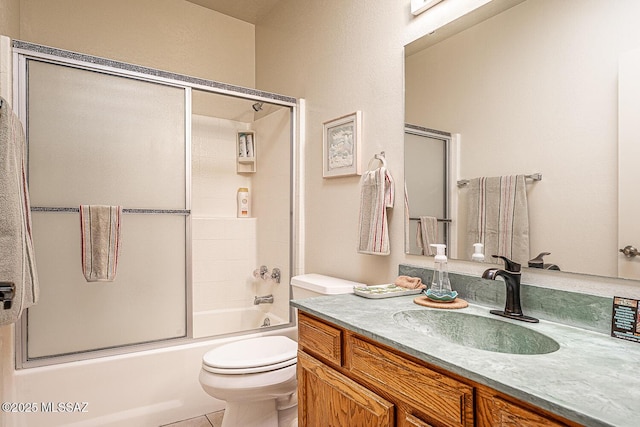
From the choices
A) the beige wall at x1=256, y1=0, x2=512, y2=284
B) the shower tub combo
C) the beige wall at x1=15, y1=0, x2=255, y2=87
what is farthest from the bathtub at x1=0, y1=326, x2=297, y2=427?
the beige wall at x1=15, y1=0, x2=255, y2=87

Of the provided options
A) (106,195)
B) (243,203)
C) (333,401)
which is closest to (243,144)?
(243,203)

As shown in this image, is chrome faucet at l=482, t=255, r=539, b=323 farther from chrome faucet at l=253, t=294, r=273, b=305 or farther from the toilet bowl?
chrome faucet at l=253, t=294, r=273, b=305

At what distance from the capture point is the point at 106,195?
194 cm

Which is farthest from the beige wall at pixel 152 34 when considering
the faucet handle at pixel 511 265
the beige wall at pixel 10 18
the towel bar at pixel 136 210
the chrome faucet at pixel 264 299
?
the faucet handle at pixel 511 265

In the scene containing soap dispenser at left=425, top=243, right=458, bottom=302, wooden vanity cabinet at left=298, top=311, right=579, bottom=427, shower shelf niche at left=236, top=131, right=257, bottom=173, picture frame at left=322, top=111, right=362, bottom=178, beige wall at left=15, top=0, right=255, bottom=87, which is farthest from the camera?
shower shelf niche at left=236, top=131, right=257, bottom=173

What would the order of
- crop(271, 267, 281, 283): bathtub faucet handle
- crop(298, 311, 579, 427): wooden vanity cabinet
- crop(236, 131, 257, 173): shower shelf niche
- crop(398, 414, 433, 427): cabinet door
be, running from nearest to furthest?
1. crop(298, 311, 579, 427): wooden vanity cabinet
2. crop(398, 414, 433, 427): cabinet door
3. crop(271, 267, 281, 283): bathtub faucet handle
4. crop(236, 131, 257, 173): shower shelf niche

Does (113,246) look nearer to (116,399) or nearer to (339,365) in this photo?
(116,399)

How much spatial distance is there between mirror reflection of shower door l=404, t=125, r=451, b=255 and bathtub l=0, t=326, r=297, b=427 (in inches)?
54.7

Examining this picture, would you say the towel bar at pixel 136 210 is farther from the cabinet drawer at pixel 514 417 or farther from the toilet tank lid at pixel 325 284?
the cabinet drawer at pixel 514 417

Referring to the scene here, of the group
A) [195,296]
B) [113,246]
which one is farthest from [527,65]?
[195,296]

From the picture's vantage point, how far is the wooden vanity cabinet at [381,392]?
78 cm

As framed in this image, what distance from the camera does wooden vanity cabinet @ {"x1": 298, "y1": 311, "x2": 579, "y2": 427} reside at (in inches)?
30.8

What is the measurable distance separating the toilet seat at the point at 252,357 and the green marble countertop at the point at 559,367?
0.66 m

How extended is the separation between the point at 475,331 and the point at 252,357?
1087 millimetres
